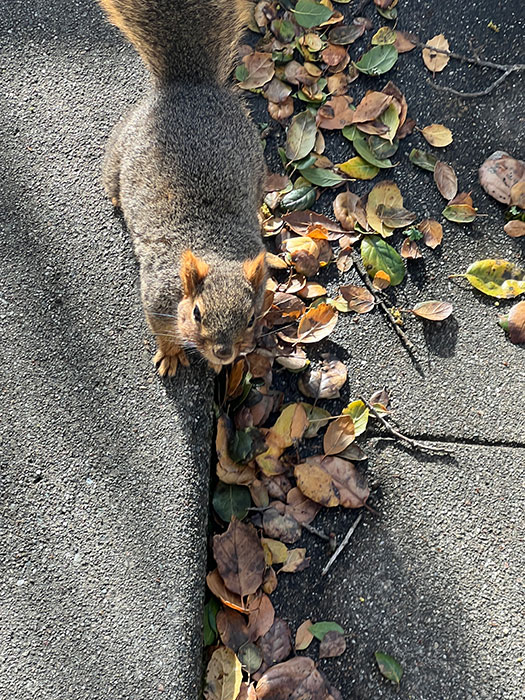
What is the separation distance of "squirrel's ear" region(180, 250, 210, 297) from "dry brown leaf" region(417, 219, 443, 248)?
929 mm

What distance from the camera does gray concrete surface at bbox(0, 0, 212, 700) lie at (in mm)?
1737

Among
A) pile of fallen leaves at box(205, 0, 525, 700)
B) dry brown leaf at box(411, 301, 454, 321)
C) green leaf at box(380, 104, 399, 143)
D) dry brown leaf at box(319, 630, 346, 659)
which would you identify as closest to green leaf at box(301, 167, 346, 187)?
pile of fallen leaves at box(205, 0, 525, 700)

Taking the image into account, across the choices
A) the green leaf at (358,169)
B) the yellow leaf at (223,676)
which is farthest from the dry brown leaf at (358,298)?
the yellow leaf at (223,676)

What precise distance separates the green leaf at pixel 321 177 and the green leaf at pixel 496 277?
0.58 m

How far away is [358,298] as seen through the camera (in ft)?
7.57

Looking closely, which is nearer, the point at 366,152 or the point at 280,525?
the point at 280,525

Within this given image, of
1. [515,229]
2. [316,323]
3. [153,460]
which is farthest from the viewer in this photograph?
[515,229]

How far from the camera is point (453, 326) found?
2291mm

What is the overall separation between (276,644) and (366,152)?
5.66ft

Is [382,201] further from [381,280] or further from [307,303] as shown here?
[307,303]

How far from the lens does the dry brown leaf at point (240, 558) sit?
182 cm

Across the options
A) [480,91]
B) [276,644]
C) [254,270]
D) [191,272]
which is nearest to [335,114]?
[480,91]

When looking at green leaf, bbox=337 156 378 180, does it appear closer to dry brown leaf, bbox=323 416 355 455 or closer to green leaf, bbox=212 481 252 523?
dry brown leaf, bbox=323 416 355 455

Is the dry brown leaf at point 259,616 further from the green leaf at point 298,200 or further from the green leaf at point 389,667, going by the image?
the green leaf at point 298,200
